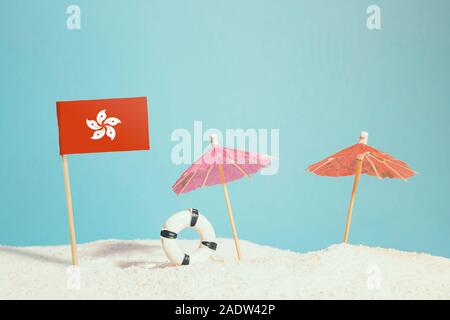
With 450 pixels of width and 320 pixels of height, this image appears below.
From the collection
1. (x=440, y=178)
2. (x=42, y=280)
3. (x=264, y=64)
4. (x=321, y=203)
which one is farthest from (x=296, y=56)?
(x=42, y=280)

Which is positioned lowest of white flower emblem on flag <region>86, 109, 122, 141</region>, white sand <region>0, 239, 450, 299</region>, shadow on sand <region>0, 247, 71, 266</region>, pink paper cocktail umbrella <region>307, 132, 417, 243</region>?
shadow on sand <region>0, 247, 71, 266</region>

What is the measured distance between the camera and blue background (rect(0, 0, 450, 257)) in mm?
6230

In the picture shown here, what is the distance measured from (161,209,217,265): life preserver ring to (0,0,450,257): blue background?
6.76ft

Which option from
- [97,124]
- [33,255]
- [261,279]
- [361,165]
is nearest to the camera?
[261,279]

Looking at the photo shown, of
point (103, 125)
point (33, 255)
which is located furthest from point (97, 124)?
point (33, 255)

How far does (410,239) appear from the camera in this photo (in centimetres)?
655

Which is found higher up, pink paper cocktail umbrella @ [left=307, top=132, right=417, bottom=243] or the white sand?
pink paper cocktail umbrella @ [left=307, top=132, right=417, bottom=243]

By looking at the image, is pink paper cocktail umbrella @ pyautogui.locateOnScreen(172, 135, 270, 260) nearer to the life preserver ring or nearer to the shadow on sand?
the life preserver ring

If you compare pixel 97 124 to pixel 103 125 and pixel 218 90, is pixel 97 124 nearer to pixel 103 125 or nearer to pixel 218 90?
pixel 103 125

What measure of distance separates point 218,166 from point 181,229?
21.6 inches

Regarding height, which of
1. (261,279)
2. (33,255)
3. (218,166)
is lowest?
(33,255)

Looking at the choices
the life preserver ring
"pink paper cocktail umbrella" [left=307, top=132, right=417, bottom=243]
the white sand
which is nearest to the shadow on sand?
the white sand

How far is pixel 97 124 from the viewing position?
4.17 m

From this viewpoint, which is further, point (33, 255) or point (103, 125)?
point (33, 255)
